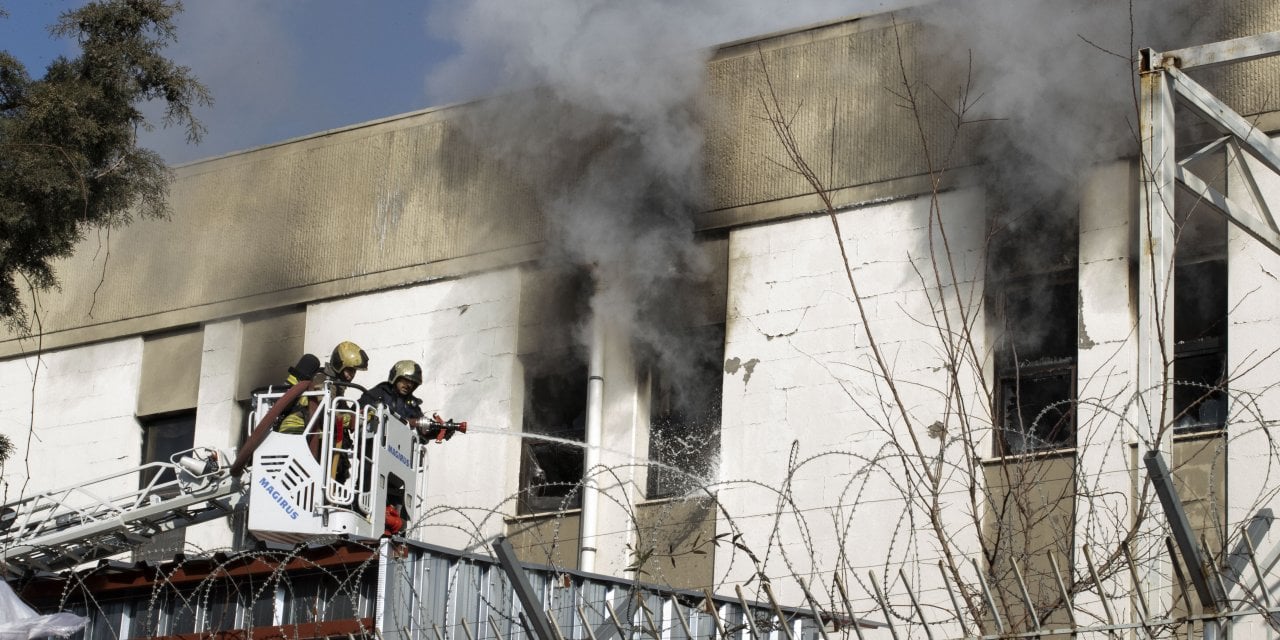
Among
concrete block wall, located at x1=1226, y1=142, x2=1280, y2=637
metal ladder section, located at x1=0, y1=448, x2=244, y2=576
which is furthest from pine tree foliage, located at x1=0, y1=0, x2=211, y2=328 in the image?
concrete block wall, located at x1=1226, y1=142, x2=1280, y2=637

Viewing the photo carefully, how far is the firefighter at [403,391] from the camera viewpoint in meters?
13.7

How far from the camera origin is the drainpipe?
1530 cm

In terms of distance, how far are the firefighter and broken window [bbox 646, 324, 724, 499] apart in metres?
2.54

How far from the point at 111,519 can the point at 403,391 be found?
7.42ft

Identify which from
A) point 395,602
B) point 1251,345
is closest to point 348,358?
point 395,602

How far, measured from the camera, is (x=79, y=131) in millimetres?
13812

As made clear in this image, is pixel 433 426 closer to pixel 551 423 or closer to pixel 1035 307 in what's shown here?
pixel 551 423

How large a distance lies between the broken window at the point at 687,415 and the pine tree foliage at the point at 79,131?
4396 mm

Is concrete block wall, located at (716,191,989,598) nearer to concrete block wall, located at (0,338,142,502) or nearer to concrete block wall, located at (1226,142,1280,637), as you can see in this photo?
concrete block wall, located at (1226,142,1280,637)

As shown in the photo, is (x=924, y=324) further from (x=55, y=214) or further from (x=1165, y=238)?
(x=55, y=214)

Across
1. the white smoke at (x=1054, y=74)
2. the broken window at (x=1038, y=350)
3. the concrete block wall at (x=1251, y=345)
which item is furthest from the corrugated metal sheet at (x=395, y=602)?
the white smoke at (x=1054, y=74)

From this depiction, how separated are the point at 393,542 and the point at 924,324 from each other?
4250 millimetres

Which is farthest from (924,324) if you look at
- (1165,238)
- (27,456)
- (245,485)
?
(27,456)

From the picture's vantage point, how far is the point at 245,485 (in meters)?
13.5
